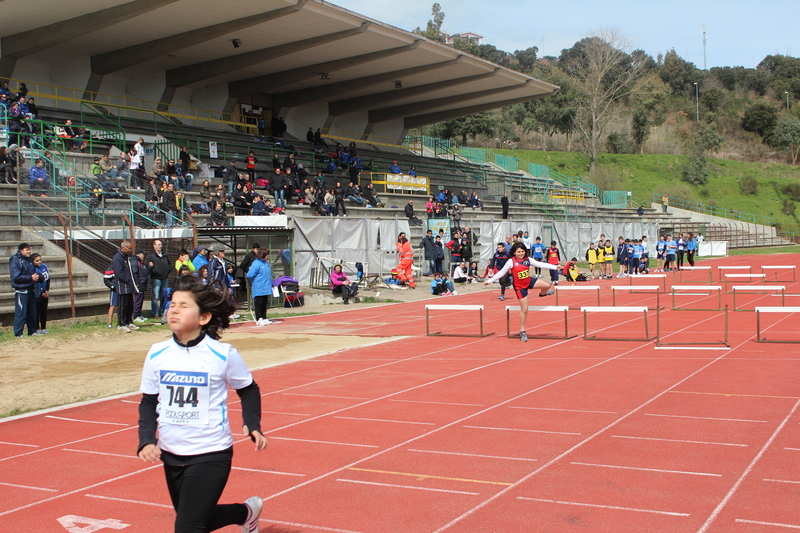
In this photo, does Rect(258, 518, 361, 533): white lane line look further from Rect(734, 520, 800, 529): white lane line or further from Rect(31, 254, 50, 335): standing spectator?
Rect(31, 254, 50, 335): standing spectator

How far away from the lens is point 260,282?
56.8ft

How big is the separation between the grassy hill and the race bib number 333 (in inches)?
2514

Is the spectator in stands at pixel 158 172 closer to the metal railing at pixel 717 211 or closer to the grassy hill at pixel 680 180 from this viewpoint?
the grassy hill at pixel 680 180

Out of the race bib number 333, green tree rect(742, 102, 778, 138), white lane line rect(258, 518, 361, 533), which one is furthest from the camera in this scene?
green tree rect(742, 102, 778, 138)

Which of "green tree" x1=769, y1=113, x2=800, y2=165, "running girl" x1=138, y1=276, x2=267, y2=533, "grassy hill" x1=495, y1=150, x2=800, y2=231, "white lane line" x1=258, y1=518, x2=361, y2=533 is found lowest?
"white lane line" x1=258, y1=518, x2=361, y2=533

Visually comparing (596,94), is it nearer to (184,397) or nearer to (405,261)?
(405,261)

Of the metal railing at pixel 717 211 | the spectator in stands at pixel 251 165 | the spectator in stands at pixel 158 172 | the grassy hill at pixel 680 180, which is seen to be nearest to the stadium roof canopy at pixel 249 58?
the spectator in stands at pixel 251 165

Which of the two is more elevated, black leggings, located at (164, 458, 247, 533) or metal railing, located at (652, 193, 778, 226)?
metal railing, located at (652, 193, 778, 226)

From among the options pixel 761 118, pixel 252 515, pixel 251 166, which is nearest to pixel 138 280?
pixel 252 515

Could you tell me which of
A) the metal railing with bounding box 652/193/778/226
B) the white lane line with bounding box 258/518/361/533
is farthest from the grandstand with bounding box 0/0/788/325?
the metal railing with bounding box 652/193/778/226

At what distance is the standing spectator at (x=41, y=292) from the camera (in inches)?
593

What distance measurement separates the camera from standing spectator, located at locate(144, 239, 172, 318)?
1756 cm

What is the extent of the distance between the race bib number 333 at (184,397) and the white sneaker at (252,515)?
0.70m

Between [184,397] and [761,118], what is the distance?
9732cm
